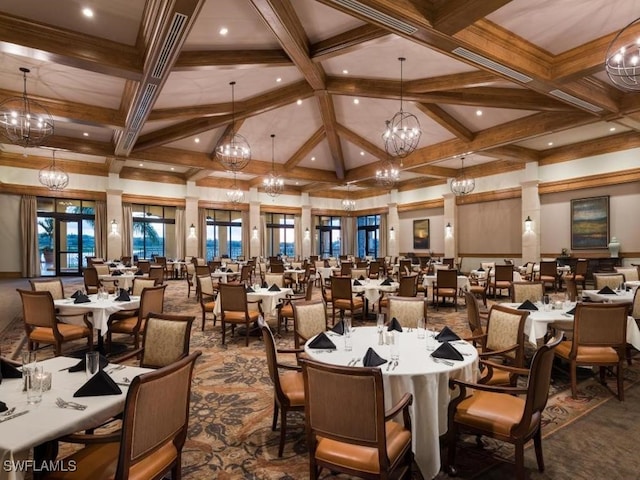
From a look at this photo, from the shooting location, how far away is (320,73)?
7.61m

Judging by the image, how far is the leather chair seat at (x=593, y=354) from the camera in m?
3.60

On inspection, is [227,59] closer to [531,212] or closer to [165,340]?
[165,340]

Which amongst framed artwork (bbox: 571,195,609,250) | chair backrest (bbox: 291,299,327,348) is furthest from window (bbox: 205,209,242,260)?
chair backrest (bbox: 291,299,327,348)

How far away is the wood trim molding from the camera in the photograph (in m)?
15.7

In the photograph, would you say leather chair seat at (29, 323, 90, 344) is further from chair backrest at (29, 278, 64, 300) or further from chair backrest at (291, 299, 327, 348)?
chair backrest at (291, 299, 327, 348)

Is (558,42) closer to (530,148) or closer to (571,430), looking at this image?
(571,430)

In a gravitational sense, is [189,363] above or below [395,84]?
below

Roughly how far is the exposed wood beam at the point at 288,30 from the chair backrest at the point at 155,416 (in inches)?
179

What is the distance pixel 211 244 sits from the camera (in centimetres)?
1820

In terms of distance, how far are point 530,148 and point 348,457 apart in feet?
43.8

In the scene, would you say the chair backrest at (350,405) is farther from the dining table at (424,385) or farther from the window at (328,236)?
the window at (328,236)

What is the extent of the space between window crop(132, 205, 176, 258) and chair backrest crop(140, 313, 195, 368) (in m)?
14.7

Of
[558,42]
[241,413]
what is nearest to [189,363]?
[241,413]

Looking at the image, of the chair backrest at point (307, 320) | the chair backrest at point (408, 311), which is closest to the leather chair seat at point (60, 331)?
the chair backrest at point (307, 320)
